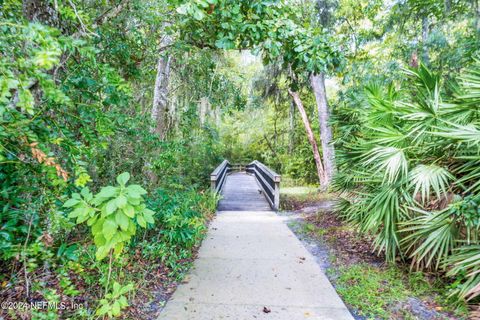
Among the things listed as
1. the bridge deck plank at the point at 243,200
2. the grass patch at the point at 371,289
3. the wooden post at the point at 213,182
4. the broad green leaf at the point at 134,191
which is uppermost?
the broad green leaf at the point at 134,191

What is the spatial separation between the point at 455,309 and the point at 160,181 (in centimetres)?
367

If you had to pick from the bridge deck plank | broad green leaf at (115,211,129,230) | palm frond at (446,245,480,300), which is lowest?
the bridge deck plank

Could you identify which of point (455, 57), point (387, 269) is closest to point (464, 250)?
point (387, 269)

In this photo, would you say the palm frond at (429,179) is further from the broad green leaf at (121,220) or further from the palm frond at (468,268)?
the broad green leaf at (121,220)

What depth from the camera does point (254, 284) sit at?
279cm

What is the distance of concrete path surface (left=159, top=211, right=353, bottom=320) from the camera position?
2283mm

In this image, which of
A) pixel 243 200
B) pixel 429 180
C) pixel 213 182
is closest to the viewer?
pixel 429 180

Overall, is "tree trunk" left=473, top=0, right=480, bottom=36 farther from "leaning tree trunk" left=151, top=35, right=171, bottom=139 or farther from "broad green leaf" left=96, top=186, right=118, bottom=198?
"broad green leaf" left=96, top=186, right=118, bottom=198

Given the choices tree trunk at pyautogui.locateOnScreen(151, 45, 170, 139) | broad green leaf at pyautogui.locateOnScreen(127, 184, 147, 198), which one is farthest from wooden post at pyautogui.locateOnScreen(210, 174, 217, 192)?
broad green leaf at pyautogui.locateOnScreen(127, 184, 147, 198)

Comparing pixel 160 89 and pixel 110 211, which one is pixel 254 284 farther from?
pixel 160 89

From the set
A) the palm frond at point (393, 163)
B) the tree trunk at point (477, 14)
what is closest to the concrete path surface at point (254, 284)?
the palm frond at point (393, 163)

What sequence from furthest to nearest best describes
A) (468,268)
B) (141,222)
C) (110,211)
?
(468,268)
(141,222)
(110,211)

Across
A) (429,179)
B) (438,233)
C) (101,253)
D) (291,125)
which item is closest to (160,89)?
(101,253)

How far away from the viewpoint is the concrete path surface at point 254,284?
7.49 ft
